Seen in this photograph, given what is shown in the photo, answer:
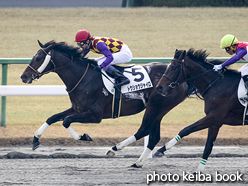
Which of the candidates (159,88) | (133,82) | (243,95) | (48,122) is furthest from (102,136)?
(243,95)

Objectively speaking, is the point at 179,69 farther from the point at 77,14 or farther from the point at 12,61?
the point at 77,14

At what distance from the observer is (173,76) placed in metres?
5.71

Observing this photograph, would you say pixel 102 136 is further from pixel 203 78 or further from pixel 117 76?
pixel 203 78

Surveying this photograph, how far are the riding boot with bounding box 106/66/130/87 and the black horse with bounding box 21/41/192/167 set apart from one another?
0.17 meters

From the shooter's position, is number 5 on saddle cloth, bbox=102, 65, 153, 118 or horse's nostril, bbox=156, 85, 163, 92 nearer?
horse's nostril, bbox=156, 85, 163, 92

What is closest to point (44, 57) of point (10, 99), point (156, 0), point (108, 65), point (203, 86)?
point (108, 65)

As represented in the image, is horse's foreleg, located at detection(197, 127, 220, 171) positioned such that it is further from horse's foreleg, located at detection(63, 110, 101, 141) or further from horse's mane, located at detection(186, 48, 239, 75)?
horse's foreleg, located at detection(63, 110, 101, 141)

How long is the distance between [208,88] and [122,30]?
10.4m

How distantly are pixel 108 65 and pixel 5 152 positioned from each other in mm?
1935

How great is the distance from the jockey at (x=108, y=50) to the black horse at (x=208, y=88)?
83cm

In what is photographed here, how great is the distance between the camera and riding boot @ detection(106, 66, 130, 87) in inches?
248

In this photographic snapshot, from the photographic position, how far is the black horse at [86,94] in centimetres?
618

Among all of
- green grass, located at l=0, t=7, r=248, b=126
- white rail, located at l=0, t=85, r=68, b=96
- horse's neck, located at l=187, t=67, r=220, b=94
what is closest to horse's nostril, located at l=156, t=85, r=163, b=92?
horse's neck, located at l=187, t=67, r=220, b=94

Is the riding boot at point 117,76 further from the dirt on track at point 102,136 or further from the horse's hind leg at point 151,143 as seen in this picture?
the dirt on track at point 102,136
